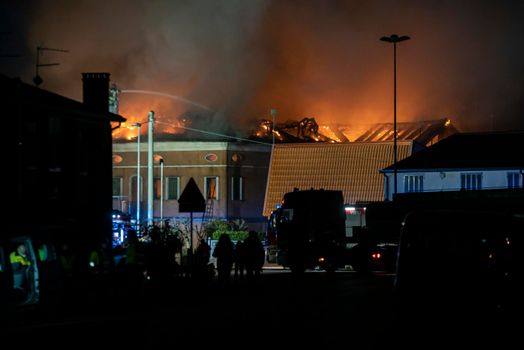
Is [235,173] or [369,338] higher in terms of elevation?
[235,173]

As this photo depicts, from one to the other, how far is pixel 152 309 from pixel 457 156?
47.1 m

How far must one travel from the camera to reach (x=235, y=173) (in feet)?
243

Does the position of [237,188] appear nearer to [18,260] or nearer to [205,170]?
[205,170]

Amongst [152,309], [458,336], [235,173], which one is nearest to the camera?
[458,336]

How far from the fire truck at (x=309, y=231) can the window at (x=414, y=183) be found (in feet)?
60.6

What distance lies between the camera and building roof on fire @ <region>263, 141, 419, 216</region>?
76.6 meters

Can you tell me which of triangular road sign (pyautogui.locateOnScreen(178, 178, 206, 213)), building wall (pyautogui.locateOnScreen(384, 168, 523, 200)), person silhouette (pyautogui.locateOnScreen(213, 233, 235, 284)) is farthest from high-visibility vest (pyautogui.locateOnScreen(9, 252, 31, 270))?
building wall (pyautogui.locateOnScreen(384, 168, 523, 200))

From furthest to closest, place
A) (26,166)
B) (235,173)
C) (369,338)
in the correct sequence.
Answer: (235,173) → (26,166) → (369,338)

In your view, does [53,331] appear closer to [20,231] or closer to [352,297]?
[20,231]

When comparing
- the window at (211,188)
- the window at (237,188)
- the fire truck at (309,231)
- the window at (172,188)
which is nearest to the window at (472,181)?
the window at (237,188)

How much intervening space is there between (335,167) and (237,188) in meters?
8.49

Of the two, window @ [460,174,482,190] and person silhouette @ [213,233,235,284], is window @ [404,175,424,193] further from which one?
person silhouette @ [213,233,235,284]

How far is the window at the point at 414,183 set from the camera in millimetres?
69938

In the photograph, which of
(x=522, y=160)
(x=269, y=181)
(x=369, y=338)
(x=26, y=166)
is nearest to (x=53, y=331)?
(x=369, y=338)
